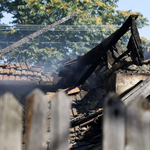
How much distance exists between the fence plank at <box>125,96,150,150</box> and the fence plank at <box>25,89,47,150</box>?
53 cm

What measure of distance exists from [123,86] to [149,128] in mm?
4721

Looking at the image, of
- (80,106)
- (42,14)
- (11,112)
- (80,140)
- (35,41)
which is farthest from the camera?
(35,41)

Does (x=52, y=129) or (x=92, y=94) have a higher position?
(x=92, y=94)

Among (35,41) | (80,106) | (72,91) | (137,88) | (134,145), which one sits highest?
(35,41)

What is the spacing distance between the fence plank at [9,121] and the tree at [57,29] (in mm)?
21014

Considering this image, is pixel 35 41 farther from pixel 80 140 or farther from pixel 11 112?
pixel 11 112

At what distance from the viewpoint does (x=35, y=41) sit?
2430 cm

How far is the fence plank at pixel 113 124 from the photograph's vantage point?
4.38ft

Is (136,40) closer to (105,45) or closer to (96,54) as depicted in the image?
(105,45)

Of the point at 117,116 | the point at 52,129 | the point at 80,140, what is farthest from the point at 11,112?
the point at 80,140

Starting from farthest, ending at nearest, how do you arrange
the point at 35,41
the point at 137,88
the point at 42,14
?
the point at 35,41 → the point at 42,14 → the point at 137,88

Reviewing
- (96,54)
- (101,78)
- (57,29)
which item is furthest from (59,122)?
(57,29)

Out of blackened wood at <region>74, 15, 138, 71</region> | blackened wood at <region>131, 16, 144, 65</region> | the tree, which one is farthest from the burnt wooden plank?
the tree

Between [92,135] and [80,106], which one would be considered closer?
[92,135]
